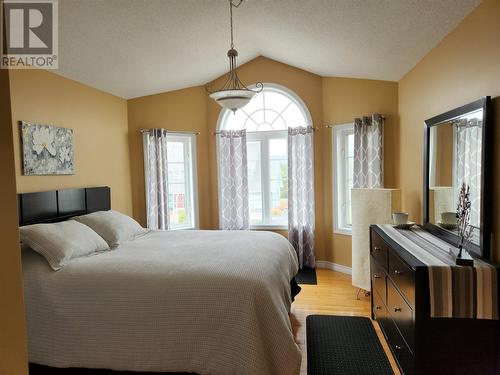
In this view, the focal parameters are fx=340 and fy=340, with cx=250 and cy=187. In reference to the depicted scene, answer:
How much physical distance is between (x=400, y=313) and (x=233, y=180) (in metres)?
3.13

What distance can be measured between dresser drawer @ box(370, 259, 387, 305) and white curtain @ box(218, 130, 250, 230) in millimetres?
2213

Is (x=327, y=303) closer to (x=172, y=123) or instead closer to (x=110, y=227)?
(x=110, y=227)

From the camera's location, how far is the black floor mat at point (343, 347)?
241 centimetres

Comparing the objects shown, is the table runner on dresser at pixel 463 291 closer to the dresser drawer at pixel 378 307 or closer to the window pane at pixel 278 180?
the dresser drawer at pixel 378 307

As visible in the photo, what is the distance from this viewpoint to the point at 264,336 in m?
1.95

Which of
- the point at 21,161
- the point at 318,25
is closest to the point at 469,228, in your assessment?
the point at 318,25

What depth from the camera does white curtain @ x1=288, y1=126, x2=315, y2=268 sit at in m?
4.66

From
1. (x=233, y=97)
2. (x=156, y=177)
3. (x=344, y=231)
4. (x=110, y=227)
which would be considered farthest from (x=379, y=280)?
(x=156, y=177)

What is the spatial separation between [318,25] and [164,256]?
2.36 m

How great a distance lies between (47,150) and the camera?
125 inches

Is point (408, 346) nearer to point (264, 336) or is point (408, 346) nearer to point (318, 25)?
point (264, 336)

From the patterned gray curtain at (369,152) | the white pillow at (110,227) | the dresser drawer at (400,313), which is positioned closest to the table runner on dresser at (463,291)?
the dresser drawer at (400,313)

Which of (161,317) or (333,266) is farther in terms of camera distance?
(333,266)

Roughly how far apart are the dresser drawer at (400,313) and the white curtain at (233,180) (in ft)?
8.90
